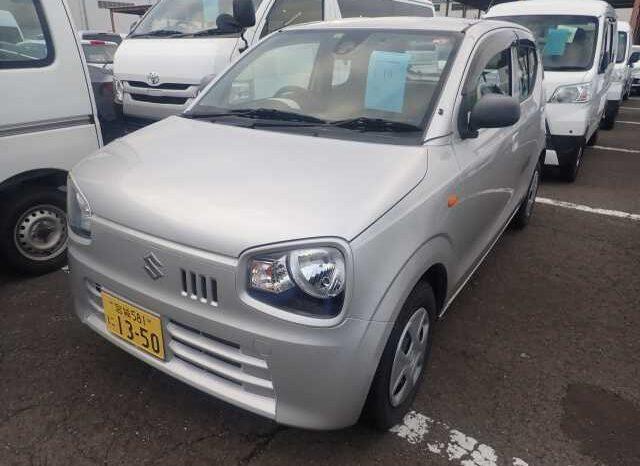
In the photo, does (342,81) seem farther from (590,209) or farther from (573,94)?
(573,94)

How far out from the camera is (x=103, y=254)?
1.98 meters

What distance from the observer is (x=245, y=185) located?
1.90 m

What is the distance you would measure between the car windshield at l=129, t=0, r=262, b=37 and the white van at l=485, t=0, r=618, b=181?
129 inches

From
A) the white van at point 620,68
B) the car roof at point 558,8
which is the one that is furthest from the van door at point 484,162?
the white van at point 620,68

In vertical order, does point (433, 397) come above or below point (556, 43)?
below

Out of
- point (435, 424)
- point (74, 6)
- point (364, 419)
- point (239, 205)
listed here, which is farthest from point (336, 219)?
point (74, 6)

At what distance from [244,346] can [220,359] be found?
0.15 m

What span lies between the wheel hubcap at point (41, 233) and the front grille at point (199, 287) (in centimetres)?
204

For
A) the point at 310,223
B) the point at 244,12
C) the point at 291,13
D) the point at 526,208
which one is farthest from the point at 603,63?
the point at 310,223

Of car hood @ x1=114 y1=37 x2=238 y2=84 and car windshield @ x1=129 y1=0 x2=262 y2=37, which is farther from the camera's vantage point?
car windshield @ x1=129 y1=0 x2=262 y2=37

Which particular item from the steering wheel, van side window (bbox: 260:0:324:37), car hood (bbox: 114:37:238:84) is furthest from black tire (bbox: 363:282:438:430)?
van side window (bbox: 260:0:324:37)

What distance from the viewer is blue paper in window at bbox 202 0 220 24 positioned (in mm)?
5508

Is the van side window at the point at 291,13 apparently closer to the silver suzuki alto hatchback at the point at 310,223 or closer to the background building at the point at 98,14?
the silver suzuki alto hatchback at the point at 310,223

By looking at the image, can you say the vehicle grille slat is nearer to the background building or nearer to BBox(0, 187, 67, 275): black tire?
BBox(0, 187, 67, 275): black tire
